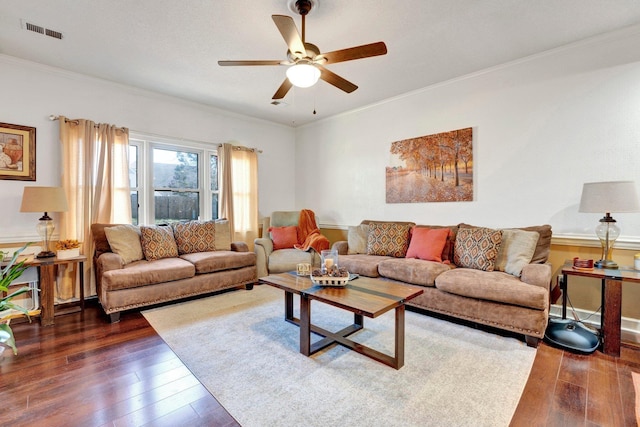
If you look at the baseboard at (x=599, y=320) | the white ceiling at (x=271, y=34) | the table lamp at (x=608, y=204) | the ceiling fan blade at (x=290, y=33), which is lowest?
the baseboard at (x=599, y=320)

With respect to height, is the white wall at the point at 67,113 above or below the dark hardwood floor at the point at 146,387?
above

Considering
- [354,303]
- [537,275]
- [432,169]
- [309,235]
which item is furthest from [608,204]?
[309,235]

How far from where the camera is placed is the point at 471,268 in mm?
3094

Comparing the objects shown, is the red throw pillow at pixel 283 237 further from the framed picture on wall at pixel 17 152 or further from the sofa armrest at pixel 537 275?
the sofa armrest at pixel 537 275

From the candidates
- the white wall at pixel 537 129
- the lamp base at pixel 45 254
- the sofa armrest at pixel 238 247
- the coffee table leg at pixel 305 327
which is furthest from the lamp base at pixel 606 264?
the lamp base at pixel 45 254

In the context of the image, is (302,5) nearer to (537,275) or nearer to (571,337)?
(537,275)

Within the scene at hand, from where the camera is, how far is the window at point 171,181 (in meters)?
4.09

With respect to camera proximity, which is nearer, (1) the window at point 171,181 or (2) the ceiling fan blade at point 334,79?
(2) the ceiling fan blade at point 334,79

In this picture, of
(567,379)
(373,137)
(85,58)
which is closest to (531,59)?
(373,137)

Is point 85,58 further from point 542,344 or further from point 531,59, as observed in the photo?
point 542,344

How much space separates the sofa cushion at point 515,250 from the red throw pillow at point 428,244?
1.86ft

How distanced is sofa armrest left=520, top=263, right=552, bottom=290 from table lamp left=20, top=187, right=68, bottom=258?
4.48 metres

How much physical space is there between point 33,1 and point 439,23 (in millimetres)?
3190

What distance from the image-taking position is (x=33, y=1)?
7.34ft
